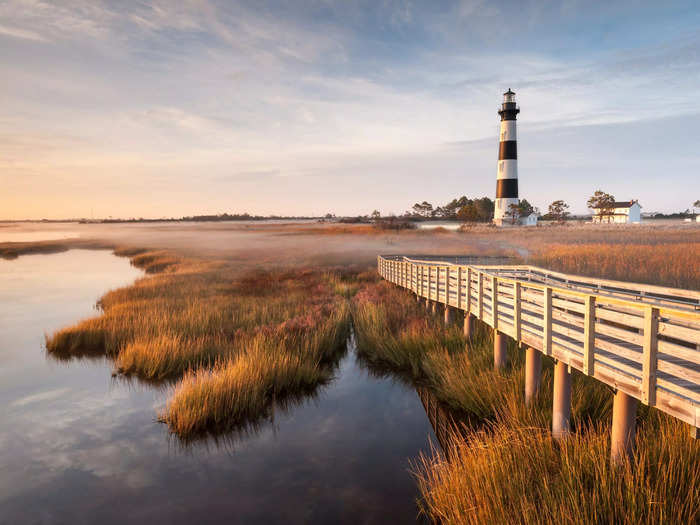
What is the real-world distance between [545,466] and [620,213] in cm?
10560

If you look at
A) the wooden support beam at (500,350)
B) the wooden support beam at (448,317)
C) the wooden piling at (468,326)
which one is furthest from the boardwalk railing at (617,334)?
the wooden support beam at (448,317)

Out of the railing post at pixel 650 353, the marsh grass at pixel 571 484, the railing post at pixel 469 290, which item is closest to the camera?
the marsh grass at pixel 571 484

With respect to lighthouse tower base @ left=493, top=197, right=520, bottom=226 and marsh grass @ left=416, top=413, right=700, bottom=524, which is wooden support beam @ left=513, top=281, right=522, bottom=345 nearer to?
marsh grass @ left=416, top=413, right=700, bottom=524

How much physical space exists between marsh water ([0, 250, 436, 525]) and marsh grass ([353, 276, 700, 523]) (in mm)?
1015

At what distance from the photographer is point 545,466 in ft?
18.1

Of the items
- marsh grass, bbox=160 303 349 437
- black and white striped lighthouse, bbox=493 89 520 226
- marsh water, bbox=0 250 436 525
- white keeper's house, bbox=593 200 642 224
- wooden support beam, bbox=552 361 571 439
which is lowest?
marsh water, bbox=0 250 436 525

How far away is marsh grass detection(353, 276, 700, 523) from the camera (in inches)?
174

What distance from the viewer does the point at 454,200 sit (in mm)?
152875

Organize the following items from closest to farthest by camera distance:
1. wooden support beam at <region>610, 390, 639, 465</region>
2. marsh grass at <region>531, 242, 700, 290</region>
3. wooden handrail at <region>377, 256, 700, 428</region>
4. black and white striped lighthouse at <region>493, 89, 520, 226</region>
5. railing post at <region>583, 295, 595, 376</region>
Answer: wooden handrail at <region>377, 256, 700, 428</region>, wooden support beam at <region>610, 390, 639, 465</region>, railing post at <region>583, 295, 595, 376</region>, marsh grass at <region>531, 242, 700, 290</region>, black and white striped lighthouse at <region>493, 89, 520, 226</region>

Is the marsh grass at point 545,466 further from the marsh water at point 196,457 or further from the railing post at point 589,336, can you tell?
Result: the marsh water at point 196,457

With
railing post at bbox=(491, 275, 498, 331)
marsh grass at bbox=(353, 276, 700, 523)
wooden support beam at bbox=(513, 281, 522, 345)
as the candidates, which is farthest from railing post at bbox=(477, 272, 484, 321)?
wooden support beam at bbox=(513, 281, 522, 345)

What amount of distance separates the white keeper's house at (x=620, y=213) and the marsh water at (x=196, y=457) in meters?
100

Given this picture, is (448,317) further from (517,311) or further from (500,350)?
(517,311)

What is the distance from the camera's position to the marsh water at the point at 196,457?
6.79m
